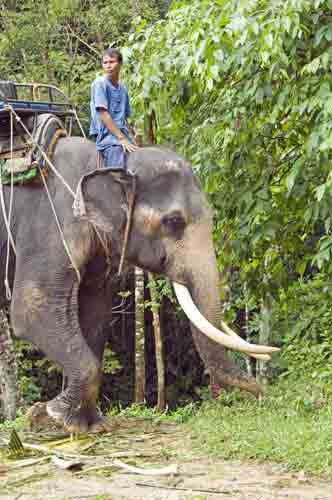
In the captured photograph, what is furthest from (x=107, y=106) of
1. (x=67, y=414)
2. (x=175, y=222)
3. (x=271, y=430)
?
(x=271, y=430)

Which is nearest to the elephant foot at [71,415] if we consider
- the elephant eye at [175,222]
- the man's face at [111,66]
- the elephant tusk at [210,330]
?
the elephant tusk at [210,330]

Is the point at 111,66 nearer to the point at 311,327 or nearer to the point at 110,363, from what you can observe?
the point at 311,327

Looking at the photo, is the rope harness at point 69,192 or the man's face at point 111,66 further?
the man's face at point 111,66

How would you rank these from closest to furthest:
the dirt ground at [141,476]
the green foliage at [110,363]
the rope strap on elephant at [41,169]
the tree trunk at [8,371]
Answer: the dirt ground at [141,476] < the rope strap on elephant at [41,169] < the tree trunk at [8,371] < the green foliage at [110,363]

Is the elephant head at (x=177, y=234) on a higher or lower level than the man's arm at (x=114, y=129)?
lower

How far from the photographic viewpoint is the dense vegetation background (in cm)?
625

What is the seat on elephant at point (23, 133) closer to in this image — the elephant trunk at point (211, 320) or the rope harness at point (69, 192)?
the rope harness at point (69, 192)

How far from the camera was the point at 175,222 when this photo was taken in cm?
635

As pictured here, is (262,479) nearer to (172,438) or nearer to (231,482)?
(231,482)

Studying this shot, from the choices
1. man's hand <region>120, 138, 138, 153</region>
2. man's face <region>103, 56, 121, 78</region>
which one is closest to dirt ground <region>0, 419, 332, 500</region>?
man's hand <region>120, 138, 138, 153</region>

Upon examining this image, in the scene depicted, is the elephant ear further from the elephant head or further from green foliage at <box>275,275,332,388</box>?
green foliage at <box>275,275,332,388</box>

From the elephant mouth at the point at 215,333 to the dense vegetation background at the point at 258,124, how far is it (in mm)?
963

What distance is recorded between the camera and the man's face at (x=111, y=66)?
657 cm

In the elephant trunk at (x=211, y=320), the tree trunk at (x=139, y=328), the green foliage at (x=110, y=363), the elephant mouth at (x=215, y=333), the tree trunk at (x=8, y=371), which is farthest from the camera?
the green foliage at (x=110, y=363)
